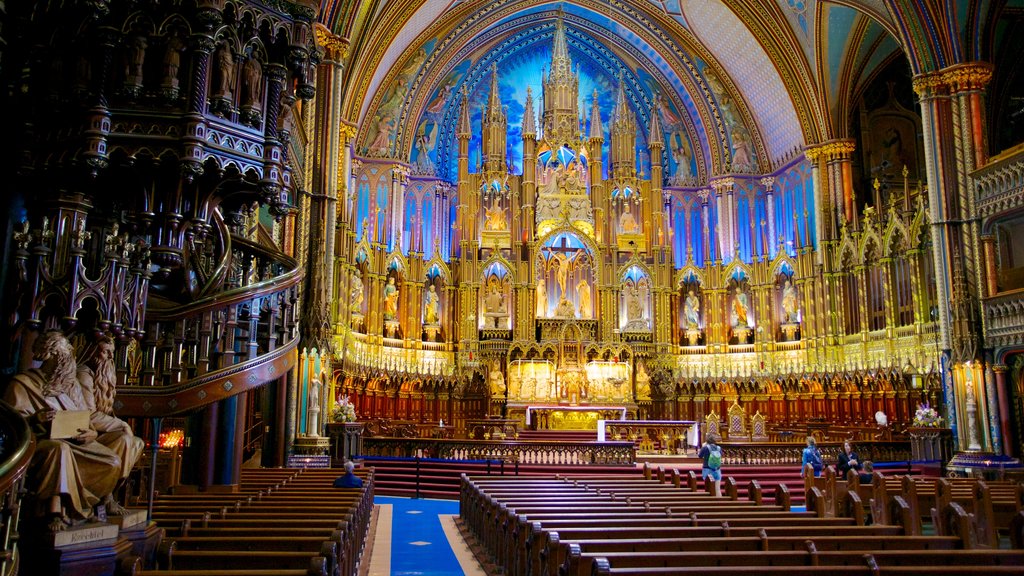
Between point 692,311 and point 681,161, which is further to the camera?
point 681,161

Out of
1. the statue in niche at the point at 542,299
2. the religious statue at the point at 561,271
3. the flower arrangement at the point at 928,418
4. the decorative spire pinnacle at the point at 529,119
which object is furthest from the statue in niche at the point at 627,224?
the flower arrangement at the point at 928,418

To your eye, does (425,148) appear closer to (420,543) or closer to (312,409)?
(312,409)

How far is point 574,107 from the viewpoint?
31.3 metres

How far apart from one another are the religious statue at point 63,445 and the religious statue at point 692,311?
84.4ft

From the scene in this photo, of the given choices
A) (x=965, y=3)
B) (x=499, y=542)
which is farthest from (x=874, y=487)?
(x=965, y=3)

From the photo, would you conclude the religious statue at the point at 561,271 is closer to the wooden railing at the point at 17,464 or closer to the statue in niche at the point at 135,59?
the statue in niche at the point at 135,59

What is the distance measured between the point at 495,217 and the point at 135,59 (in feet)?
75.7

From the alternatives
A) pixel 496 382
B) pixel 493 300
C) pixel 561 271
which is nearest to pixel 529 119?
pixel 561 271

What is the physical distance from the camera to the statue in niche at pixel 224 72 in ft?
25.2

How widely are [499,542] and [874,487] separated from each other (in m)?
5.67

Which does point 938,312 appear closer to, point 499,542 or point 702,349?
point 702,349

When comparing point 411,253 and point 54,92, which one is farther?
point 411,253

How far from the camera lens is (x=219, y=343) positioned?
1045 centimetres

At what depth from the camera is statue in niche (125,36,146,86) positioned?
7258 mm
